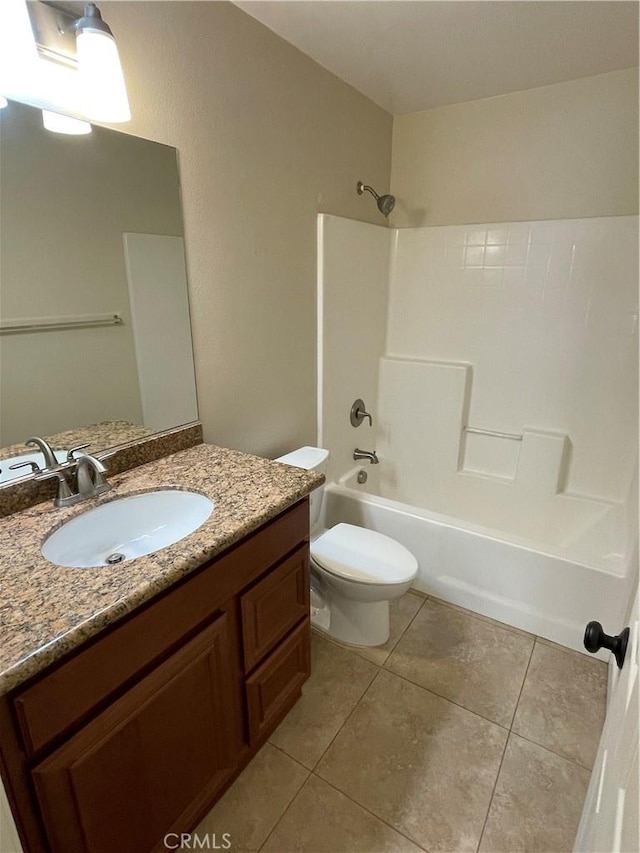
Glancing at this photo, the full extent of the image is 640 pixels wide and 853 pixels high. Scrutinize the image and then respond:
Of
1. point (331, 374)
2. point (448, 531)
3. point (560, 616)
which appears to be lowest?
point (560, 616)

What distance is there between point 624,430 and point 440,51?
5.80 feet

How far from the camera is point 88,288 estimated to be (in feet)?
4.11

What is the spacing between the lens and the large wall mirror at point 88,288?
3.63ft

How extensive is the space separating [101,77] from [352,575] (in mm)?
1586

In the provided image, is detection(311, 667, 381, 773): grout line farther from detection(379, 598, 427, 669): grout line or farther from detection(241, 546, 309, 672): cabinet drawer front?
detection(241, 546, 309, 672): cabinet drawer front

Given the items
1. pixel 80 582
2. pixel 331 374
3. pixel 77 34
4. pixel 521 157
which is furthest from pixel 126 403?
pixel 521 157

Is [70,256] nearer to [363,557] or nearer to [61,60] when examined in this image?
[61,60]

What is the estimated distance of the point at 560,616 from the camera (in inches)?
71.6

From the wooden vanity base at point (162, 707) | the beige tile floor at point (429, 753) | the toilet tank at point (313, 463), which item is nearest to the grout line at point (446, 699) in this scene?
the beige tile floor at point (429, 753)

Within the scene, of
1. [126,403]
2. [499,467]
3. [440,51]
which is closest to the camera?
[126,403]

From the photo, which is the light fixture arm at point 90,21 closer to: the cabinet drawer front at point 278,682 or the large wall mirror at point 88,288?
the large wall mirror at point 88,288

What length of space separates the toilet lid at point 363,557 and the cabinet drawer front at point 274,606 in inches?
10.2

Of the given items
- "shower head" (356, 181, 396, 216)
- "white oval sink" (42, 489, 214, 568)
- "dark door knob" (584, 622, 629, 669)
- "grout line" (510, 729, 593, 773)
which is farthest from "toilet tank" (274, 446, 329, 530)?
"shower head" (356, 181, 396, 216)

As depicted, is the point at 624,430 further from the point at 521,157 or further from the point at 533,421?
the point at 521,157
